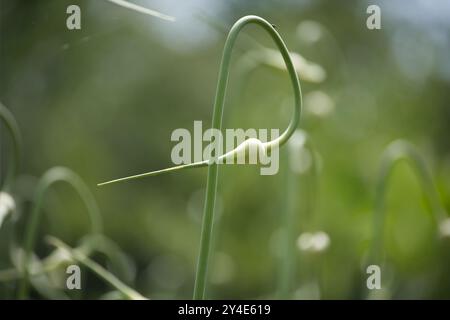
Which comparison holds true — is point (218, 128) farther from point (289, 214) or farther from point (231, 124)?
point (231, 124)

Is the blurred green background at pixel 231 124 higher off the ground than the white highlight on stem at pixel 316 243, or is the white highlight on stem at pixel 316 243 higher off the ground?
the blurred green background at pixel 231 124

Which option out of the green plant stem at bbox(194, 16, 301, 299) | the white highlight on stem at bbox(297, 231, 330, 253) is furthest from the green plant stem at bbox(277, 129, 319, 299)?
the green plant stem at bbox(194, 16, 301, 299)

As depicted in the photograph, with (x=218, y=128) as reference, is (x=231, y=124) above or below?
above

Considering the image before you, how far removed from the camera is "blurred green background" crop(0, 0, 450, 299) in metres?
1.16

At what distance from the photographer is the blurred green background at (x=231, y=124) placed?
1162 mm

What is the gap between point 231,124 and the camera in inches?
34.3

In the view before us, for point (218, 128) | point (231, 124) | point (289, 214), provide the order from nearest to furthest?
point (218, 128)
point (289, 214)
point (231, 124)

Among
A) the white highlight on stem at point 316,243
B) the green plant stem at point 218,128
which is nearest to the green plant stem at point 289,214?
the white highlight on stem at point 316,243

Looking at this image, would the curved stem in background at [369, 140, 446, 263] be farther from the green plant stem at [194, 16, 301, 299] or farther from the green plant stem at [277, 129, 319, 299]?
the green plant stem at [194, 16, 301, 299]

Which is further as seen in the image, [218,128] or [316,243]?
[316,243]

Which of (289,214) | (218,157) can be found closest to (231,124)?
(289,214)

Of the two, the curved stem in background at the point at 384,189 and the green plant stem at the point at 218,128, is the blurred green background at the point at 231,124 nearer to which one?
the curved stem in background at the point at 384,189

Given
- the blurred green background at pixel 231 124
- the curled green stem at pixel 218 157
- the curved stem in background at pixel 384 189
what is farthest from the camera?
the blurred green background at pixel 231 124
